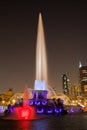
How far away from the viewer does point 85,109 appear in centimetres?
15112

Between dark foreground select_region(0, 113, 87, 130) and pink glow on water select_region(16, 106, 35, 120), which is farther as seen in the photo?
pink glow on water select_region(16, 106, 35, 120)

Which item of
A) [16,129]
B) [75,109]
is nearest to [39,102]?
[75,109]

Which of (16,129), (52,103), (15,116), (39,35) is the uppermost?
(39,35)

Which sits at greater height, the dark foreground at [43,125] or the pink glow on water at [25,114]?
the pink glow on water at [25,114]

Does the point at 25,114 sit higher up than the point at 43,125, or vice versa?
the point at 25,114

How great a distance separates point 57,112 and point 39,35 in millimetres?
23468

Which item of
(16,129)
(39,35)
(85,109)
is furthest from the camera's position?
(85,109)

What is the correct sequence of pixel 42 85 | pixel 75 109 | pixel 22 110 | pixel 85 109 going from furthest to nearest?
pixel 85 109 < pixel 75 109 < pixel 42 85 < pixel 22 110

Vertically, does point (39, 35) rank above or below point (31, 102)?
above

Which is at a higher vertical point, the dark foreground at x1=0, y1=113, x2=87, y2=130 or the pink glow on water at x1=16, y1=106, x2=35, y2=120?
the pink glow on water at x1=16, y1=106, x2=35, y2=120

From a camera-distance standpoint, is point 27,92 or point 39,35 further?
point 27,92

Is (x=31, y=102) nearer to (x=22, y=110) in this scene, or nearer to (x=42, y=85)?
(x=42, y=85)

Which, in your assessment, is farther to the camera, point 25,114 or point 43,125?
point 25,114

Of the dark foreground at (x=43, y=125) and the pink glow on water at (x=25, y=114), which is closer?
the dark foreground at (x=43, y=125)
